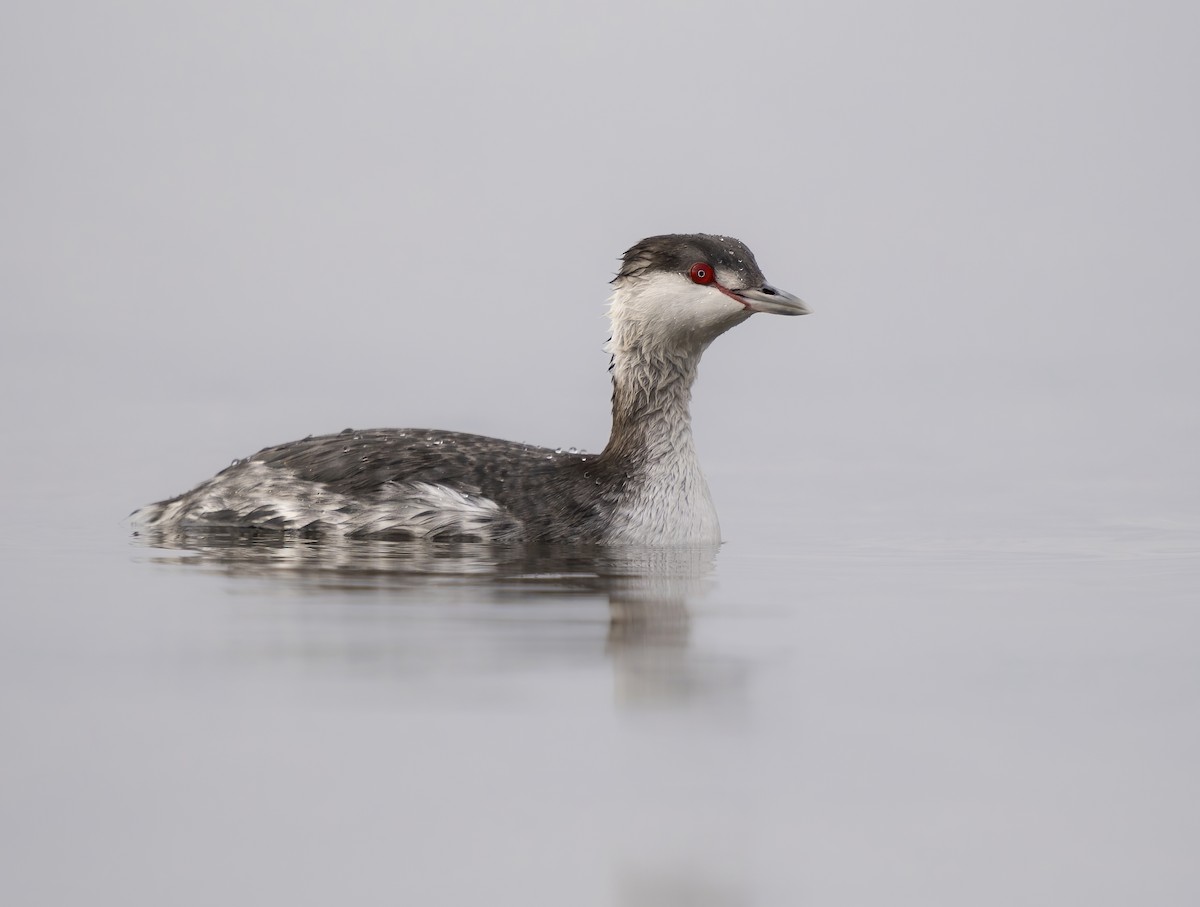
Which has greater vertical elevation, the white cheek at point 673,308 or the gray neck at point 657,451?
the white cheek at point 673,308

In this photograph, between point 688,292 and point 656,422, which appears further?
point 656,422

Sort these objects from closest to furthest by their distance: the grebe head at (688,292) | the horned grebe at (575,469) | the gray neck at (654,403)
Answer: the horned grebe at (575,469)
the grebe head at (688,292)
the gray neck at (654,403)

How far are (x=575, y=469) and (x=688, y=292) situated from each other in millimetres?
1346

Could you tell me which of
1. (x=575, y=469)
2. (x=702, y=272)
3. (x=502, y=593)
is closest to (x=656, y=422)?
(x=575, y=469)

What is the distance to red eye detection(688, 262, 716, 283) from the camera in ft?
40.1

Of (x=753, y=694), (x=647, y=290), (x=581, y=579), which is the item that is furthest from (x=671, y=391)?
(x=753, y=694)

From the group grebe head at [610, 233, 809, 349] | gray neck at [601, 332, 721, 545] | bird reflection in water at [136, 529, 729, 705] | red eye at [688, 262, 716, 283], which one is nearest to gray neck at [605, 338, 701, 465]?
gray neck at [601, 332, 721, 545]

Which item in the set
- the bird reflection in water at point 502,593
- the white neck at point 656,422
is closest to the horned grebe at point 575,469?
the white neck at point 656,422

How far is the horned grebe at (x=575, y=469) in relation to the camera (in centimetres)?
1202

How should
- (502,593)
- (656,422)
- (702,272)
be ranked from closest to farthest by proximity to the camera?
(502,593), (702,272), (656,422)

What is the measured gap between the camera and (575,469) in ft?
40.9

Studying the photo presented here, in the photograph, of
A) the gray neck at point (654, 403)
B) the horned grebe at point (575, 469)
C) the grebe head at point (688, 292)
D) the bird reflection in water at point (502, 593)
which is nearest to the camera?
the bird reflection in water at point (502, 593)

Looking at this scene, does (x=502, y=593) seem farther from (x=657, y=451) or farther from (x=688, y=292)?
(x=688, y=292)

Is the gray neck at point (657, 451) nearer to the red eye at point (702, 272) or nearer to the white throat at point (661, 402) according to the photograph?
the white throat at point (661, 402)
